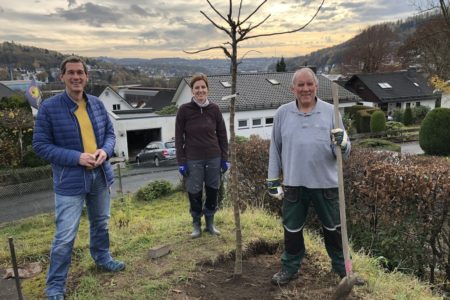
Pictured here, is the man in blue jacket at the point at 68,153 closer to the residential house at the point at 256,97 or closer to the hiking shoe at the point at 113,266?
the hiking shoe at the point at 113,266

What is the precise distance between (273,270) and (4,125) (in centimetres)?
1681

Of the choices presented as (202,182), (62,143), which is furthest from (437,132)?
(62,143)

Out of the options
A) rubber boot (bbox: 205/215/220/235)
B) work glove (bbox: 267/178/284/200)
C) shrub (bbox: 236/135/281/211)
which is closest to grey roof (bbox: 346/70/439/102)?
shrub (bbox: 236/135/281/211)

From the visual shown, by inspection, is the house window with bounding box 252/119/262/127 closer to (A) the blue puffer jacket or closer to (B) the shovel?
(A) the blue puffer jacket

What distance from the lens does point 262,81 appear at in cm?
2855

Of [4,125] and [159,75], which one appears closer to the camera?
[4,125]

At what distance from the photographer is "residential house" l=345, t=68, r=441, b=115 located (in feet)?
122

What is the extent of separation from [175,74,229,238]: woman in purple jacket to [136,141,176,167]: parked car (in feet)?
53.3

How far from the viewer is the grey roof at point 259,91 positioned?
84.3 ft

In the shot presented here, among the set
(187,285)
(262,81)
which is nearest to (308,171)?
(187,285)

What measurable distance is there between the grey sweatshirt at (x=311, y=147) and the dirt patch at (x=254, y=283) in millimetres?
841

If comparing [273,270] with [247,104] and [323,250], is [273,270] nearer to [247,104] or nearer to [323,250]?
[323,250]

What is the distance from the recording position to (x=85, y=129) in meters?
3.08

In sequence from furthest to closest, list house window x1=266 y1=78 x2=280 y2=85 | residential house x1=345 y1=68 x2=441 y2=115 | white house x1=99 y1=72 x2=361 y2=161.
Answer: residential house x1=345 y1=68 x2=441 y2=115
house window x1=266 y1=78 x2=280 y2=85
white house x1=99 y1=72 x2=361 y2=161
